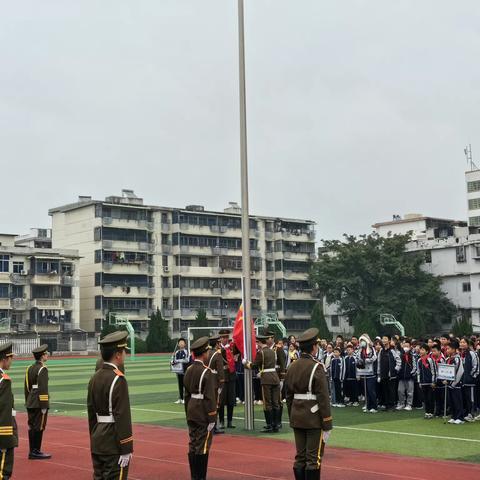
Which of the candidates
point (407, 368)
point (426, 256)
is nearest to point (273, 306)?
point (426, 256)

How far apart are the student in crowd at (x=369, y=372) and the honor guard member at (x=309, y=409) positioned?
10396 mm

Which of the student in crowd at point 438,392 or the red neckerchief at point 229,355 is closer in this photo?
the student in crowd at point 438,392

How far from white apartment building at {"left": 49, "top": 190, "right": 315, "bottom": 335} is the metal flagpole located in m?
62.1

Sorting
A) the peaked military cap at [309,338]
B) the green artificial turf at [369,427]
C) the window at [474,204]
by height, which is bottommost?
the green artificial turf at [369,427]

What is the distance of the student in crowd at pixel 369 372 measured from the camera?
19609 mm

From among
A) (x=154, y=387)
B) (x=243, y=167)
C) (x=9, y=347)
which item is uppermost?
(x=243, y=167)

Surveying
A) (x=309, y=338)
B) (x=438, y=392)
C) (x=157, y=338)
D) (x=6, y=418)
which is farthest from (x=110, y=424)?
(x=157, y=338)

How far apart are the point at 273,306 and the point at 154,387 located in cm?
6211

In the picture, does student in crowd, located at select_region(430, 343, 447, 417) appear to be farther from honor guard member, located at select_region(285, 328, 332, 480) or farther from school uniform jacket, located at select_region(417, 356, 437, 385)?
honor guard member, located at select_region(285, 328, 332, 480)

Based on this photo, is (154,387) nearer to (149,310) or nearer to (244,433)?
(244,433)

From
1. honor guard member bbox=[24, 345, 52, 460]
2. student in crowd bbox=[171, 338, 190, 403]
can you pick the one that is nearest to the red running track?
honor guard member bbox=[24, 345, 52, 460]

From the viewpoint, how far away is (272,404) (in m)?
16.1

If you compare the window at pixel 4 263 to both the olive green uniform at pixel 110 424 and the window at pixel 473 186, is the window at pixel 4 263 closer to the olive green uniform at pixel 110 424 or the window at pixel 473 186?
the window at pixel 473 186

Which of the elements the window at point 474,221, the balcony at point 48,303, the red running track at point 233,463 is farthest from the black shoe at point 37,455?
the window at point 474,221
